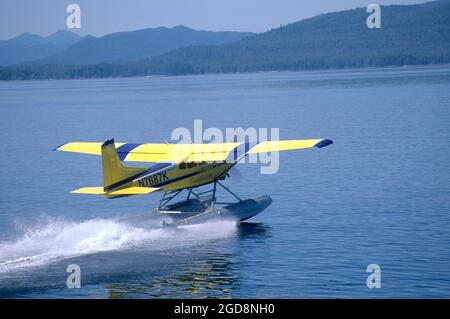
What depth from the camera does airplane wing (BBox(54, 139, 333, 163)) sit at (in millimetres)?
25344

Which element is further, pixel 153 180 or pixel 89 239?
pixel 153 180

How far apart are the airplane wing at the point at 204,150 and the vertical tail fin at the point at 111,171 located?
195 centimetres

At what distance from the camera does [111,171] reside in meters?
23.7

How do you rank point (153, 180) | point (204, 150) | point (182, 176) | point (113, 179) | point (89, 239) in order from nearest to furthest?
point (89, 239), point (113, 179), point (153, 180), point (182, 176), point (204, 150)

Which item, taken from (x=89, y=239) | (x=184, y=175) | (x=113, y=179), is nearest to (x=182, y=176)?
(x=184, y=175)

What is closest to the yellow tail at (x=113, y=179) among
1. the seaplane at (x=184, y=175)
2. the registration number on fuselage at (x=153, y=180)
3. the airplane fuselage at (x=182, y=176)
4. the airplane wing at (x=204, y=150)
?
the seaplane at (x=184, y=175)

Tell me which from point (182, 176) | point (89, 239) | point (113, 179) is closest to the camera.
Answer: point (89, 239)

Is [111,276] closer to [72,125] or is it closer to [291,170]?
[291,170]

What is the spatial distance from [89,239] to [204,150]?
5.13 m

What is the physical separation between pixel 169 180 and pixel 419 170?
16058 millimetres

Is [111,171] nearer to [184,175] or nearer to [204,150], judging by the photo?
[184,175]

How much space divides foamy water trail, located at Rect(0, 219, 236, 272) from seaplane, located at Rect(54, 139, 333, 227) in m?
0.47

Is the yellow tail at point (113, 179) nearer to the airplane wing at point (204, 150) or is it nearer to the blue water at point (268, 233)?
the blue water at point (268, 233)
